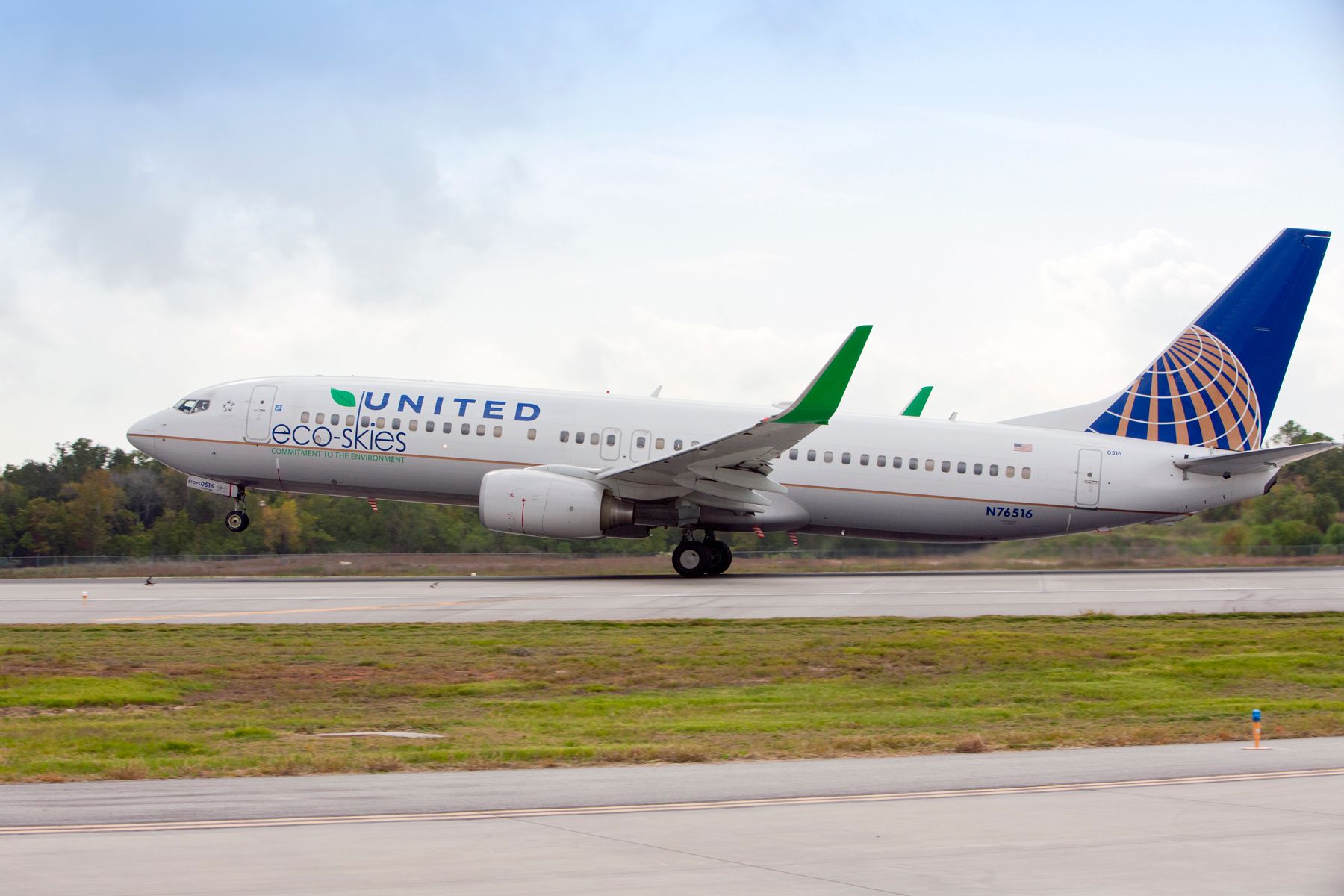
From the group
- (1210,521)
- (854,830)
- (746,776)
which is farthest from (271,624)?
(1210,521)

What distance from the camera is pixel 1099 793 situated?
934 cm

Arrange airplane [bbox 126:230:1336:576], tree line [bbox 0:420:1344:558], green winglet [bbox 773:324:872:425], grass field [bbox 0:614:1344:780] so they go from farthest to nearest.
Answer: tree line [bbox 0:420:1344:558] < airplane [bbox 126:230:1336:576] < green winglet [bbox 773:324:872:425] < grass field [bbox 0:614:1344:780]

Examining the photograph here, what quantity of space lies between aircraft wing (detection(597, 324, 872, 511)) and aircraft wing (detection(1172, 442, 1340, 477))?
918cm

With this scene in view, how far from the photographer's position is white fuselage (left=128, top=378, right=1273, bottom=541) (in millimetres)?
29953

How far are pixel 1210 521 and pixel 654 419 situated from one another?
17.8 metres

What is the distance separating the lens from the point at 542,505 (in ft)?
91.2

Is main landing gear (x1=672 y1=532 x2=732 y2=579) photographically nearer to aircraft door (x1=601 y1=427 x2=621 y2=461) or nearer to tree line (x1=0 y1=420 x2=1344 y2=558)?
aircraft door (x1=601 y1=427 x2=621 y2=461)

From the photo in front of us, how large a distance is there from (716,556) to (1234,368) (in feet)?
42.5

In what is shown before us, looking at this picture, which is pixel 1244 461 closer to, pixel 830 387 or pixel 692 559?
pixel 830 387

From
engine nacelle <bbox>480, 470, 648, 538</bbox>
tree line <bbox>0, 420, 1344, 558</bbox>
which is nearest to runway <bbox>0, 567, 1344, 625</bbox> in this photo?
engine nacelle <bbox>480, 470, 648, 538</bbox>

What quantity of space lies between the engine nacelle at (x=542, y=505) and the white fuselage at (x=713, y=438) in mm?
1778

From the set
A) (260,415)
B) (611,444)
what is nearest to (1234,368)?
(611,444)

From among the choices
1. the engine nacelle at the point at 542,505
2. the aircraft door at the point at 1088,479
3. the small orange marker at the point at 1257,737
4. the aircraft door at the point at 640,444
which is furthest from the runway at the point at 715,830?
the aircraft door at the point at 1088,479

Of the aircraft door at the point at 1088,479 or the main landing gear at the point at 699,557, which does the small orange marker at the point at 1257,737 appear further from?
the aircraft door at the point at 1088,479
